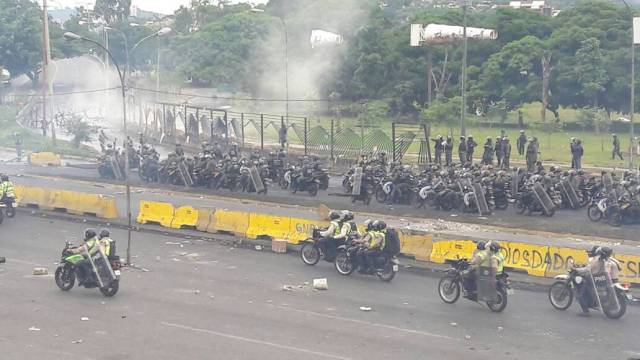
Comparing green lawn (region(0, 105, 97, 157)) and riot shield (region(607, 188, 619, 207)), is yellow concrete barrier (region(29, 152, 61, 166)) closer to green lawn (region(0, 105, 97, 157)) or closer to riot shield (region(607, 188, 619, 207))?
green lawn (region(0, 105, 97, 157))

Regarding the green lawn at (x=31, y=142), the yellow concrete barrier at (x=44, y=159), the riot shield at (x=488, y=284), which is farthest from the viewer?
the green lawn at (x=31, y=142)

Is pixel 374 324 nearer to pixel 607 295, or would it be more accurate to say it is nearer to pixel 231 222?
pixel 607 295

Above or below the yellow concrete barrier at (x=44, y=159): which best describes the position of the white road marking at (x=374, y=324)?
below

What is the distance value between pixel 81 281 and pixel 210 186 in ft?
59.8

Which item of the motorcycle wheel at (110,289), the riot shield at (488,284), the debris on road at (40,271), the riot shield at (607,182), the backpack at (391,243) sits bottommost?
the debris on road at (40,271)

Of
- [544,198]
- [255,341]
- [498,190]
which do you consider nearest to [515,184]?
[498,190]

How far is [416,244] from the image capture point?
2214 cm

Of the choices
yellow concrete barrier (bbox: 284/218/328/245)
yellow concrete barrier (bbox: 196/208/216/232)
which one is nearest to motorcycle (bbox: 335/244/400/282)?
yellow concrete barrier (bbox: 284/218/328/245)

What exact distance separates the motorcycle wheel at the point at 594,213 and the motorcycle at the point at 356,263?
10013 millimetres

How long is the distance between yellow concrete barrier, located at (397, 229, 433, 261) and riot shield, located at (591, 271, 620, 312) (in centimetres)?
565

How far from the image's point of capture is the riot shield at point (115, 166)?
131ft

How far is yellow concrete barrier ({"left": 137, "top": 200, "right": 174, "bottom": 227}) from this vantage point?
27.1 meters

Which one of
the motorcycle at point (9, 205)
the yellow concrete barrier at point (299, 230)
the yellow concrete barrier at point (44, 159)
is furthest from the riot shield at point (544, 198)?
the yellow concrete barrier at point (44, 159)

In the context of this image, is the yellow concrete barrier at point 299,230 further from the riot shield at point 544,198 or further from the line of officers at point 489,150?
the line of officers at point 489,150
